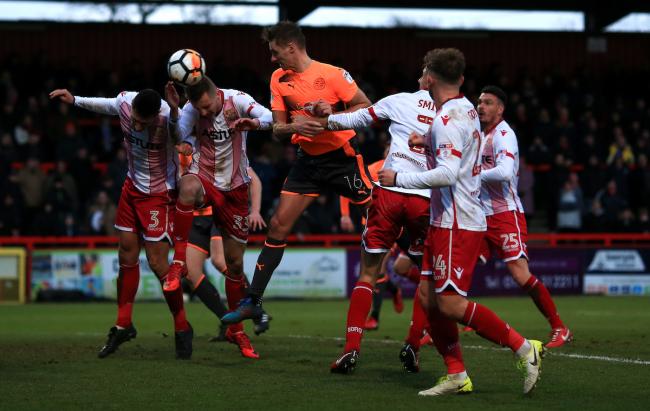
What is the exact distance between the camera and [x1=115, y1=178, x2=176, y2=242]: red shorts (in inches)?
407

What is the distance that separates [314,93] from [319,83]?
0.11 meters

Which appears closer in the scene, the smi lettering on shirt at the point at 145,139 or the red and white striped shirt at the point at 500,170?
the smi lettering on shirt at the point at 145,139

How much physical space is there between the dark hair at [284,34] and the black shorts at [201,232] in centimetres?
273

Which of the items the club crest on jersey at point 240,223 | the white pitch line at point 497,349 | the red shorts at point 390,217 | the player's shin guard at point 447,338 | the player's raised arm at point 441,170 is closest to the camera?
the player's raised arm at point 441,170

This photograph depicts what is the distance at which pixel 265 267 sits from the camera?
9.74m

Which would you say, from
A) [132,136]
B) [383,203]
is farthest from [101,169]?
[383,203]

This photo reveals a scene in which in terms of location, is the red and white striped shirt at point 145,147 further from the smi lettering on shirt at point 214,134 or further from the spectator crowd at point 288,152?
the spectator crowd at point 288,152

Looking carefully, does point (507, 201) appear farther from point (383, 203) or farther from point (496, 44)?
point (496, 44)

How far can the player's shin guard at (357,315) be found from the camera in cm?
894

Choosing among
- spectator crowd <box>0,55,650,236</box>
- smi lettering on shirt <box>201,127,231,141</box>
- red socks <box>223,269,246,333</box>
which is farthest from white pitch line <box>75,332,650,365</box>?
spectator crowd <box>0,55,650,236</box>

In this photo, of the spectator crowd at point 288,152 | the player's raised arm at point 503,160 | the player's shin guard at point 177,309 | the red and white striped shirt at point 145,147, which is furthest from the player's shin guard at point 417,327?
the spectator crowd at point 288,152

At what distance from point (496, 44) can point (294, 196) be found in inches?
1075

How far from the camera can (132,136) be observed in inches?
404

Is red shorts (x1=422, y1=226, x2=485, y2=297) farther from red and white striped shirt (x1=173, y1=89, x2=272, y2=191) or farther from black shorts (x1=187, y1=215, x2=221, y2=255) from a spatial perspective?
black shorts (x1=187, y1=215, x2=221, y2=255)
